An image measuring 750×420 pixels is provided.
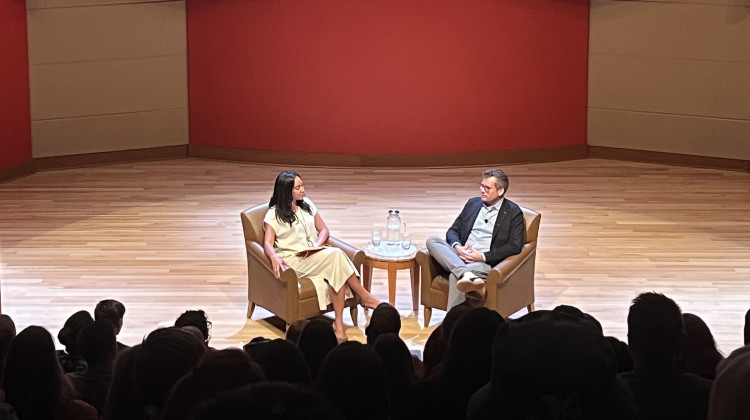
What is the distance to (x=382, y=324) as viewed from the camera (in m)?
4.45

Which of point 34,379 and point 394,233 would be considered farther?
point 394,233

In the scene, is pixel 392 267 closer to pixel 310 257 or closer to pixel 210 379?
pixel 310 257

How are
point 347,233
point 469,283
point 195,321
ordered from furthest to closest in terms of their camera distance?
point 347,233
point 469,283
point 195,321

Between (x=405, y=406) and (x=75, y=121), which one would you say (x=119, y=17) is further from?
(x=405, y=406)

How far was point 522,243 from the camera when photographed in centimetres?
743

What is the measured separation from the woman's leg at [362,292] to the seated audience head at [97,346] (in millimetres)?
3103

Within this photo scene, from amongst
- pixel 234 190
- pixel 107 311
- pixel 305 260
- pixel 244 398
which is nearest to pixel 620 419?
pixel 244 398

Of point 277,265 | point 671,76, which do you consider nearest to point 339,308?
point 277,265

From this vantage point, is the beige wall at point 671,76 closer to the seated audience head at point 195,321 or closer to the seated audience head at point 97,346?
the seated audience head at point 195,321

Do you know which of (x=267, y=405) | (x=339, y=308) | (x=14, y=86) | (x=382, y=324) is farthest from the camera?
Answer: (x=14, y=86)

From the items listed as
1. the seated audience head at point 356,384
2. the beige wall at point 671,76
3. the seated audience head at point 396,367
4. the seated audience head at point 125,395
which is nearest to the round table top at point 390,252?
the seated audience head at point 396,367

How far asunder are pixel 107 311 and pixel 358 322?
2571 mm

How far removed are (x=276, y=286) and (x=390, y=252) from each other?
2.70 ft

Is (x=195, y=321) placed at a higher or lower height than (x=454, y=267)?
higher
